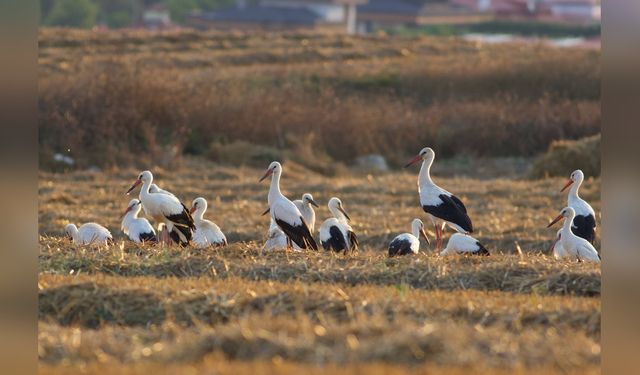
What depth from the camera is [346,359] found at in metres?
6.55

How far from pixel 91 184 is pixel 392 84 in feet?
41.8

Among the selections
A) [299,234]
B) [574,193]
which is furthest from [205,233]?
[574,193]

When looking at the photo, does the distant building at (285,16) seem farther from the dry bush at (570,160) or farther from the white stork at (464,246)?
the white stork at (464,246)

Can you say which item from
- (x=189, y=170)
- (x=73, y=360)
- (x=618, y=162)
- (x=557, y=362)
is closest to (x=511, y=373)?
(x=557, y=362)

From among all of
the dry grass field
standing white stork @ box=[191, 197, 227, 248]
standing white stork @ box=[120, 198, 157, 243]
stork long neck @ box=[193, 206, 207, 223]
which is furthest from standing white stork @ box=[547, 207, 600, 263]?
standing white stork @ box=[120, 198, 157, 243]

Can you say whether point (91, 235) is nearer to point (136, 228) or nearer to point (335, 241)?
point (136, 228)

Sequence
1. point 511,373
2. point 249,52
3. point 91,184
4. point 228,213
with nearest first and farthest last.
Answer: point 511,373 < point 228,213 < point 91,184 < point 249,52

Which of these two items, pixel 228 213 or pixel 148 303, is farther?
pixel 228 213

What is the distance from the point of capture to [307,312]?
25.6 feet

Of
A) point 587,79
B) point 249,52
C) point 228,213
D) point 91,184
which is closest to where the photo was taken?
point 228,213

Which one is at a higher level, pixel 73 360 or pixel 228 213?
pixel 73 360

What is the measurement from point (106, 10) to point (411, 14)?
21.4 meters

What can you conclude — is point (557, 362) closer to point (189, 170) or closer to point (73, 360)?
point (73, 360)

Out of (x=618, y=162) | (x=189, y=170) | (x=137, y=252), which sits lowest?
(x=189, y=170)
